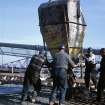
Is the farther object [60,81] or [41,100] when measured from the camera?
[41,100]

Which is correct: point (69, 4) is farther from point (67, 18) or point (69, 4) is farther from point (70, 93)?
point (70, 93)

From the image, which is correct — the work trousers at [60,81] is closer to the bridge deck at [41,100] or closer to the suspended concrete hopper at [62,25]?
the bridge deck at [41,100]

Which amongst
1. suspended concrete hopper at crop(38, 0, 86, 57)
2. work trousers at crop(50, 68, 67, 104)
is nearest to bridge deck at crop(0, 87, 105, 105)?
work trousers at crop(50, 68, 67, 104)

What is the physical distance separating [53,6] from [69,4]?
0.60 m

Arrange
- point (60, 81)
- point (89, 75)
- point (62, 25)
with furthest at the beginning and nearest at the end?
point (89, 75), point (62, 25), point (60, 81)

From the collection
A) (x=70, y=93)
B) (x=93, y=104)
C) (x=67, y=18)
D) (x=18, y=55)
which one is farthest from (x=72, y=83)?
(x=18, y=55)

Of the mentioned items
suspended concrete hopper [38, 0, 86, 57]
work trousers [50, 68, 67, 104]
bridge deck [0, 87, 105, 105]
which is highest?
suspended concrete hopper [38, 0, 86, 57]

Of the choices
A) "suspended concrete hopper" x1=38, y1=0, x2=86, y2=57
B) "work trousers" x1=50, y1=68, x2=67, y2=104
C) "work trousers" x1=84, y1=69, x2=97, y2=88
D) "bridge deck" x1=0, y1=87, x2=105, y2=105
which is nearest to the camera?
"work trousers" x1=50, y1=68, x2=67, y2=104

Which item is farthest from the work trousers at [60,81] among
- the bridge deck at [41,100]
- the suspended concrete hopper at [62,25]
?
the suspended concrete hopper at [62,25]

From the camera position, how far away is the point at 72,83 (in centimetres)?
Result: 1448

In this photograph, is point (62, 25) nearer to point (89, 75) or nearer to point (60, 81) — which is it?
point (89, 75)

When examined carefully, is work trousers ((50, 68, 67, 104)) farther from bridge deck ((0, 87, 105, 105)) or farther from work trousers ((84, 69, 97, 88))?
work trousers ((84, 69, 97, 88))

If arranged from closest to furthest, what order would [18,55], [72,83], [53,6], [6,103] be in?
[6,103], [72,83], [53,6], [18,55]

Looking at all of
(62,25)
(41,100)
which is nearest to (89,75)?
(62,25)
